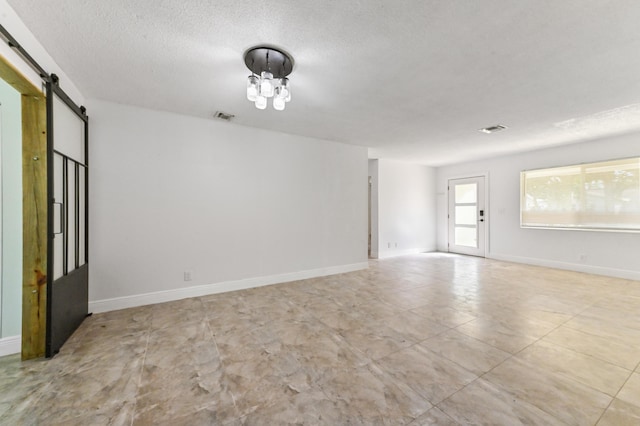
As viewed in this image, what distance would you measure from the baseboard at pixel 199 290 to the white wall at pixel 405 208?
230 cm

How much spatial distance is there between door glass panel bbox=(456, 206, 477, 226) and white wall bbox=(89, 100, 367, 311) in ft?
13.4

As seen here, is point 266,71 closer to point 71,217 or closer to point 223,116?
point 223,116

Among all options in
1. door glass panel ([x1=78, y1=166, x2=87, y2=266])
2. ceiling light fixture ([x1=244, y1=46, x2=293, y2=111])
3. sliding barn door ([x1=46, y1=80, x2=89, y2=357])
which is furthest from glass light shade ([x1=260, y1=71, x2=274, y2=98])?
door glass panel ([x1=78, y1=166, x2=87, y2=266])

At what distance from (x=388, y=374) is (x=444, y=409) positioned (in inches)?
Result: 16.1

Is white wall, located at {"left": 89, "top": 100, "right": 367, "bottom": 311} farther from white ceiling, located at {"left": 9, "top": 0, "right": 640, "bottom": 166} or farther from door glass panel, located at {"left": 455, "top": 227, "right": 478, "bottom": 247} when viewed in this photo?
door glass panel, located at {"left": 455, "top": 227, "right": 478, "bottom": 247}

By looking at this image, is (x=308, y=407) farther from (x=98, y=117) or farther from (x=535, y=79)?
(x=98, y=117)

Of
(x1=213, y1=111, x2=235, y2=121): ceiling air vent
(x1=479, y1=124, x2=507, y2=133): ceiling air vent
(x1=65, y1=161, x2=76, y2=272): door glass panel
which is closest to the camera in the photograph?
(x1=65, y1=161, x2=76, y2=272): door glass panel

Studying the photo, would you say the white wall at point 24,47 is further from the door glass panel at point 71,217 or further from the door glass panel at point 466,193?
the door glass panel at point 466,193

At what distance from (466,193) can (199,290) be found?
6.87 metres

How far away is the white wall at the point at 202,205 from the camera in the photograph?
3.04 meters

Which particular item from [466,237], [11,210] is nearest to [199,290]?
[11,210]

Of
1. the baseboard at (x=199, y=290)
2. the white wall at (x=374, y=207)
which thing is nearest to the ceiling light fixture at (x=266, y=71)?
the baseboard at (x=199, y=290)

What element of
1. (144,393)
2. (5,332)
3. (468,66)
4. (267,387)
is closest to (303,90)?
(468,66)

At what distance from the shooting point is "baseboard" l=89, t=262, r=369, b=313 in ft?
9.83
